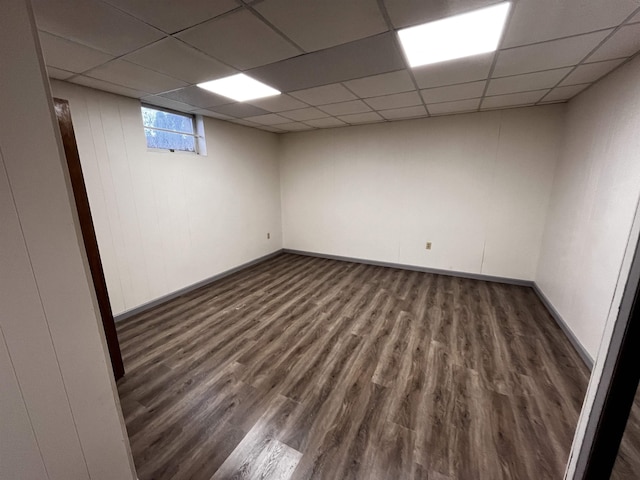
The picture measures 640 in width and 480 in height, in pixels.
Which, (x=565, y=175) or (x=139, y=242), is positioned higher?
(x=565, y=175)

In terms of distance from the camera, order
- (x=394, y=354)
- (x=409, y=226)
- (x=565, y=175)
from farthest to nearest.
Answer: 1. (x=409, y=226)
2. (x=565, y=175)
3. (x=394, y=354)

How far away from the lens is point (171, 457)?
1480 millimetres

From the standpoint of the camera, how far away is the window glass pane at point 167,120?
314cm

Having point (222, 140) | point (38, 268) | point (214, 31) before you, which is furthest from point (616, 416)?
point (222, 140)

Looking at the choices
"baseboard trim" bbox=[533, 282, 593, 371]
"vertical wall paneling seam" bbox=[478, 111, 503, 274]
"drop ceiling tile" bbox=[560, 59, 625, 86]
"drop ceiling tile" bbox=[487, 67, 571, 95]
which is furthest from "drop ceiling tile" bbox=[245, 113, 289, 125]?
"baseboard trim" bbox=[533, 282, 593, 371]

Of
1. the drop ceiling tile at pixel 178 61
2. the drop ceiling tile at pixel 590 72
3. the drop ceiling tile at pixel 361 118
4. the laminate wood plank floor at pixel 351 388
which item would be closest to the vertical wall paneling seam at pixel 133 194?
the laminate wood plank floor at pixel 351 388

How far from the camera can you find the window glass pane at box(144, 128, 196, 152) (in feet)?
10.5

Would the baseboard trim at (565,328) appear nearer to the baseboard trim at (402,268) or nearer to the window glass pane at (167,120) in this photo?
the baseboard trim at (402,268)

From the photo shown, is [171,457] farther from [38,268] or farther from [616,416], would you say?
[616,416]

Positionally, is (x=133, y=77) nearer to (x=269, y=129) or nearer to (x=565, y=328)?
(x=269, y=129)

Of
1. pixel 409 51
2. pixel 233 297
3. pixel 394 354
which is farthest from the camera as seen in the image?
pixel 233 297

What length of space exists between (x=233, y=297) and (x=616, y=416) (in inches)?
138

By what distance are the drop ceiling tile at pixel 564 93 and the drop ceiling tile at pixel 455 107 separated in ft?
2.34

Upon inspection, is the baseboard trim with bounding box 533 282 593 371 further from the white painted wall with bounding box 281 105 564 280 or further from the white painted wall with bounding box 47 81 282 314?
the white painted wall with bounding box 47 81 282 314
